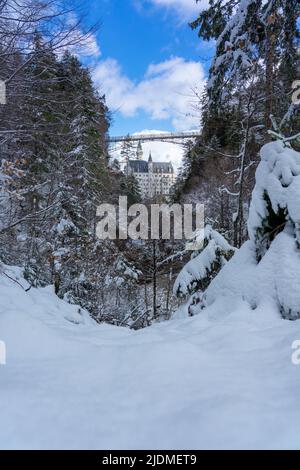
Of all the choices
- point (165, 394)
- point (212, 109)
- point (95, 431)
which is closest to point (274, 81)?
point (212, 109)

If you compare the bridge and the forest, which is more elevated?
the bridge

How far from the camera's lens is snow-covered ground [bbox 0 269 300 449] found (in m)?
1.44

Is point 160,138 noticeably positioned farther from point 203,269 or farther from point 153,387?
point 153,387

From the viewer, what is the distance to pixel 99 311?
476 inches

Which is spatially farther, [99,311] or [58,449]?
[99,311]

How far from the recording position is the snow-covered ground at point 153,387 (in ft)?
4.72

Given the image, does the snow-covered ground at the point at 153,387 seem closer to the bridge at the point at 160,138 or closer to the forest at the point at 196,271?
the forest at the point at 196,271

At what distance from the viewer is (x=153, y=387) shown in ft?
6.22

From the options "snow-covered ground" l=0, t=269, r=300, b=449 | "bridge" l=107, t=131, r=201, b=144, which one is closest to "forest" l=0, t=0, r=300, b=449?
"snow-covered ground" l=0, t=269, r=300, b=449

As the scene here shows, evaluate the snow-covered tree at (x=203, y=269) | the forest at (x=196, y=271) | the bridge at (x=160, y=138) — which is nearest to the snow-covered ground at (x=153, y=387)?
the forest at (x=196, y=271)

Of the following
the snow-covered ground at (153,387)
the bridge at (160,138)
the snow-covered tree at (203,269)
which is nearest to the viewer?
the snow-covered ground at (153,387)

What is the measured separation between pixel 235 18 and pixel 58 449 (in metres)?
7.03

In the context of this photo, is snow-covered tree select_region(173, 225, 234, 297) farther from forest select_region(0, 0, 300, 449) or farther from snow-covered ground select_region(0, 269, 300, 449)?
snow-covered ground select_region(0, 269, 300, 449)

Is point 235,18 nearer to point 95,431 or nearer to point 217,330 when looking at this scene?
point 217,330
